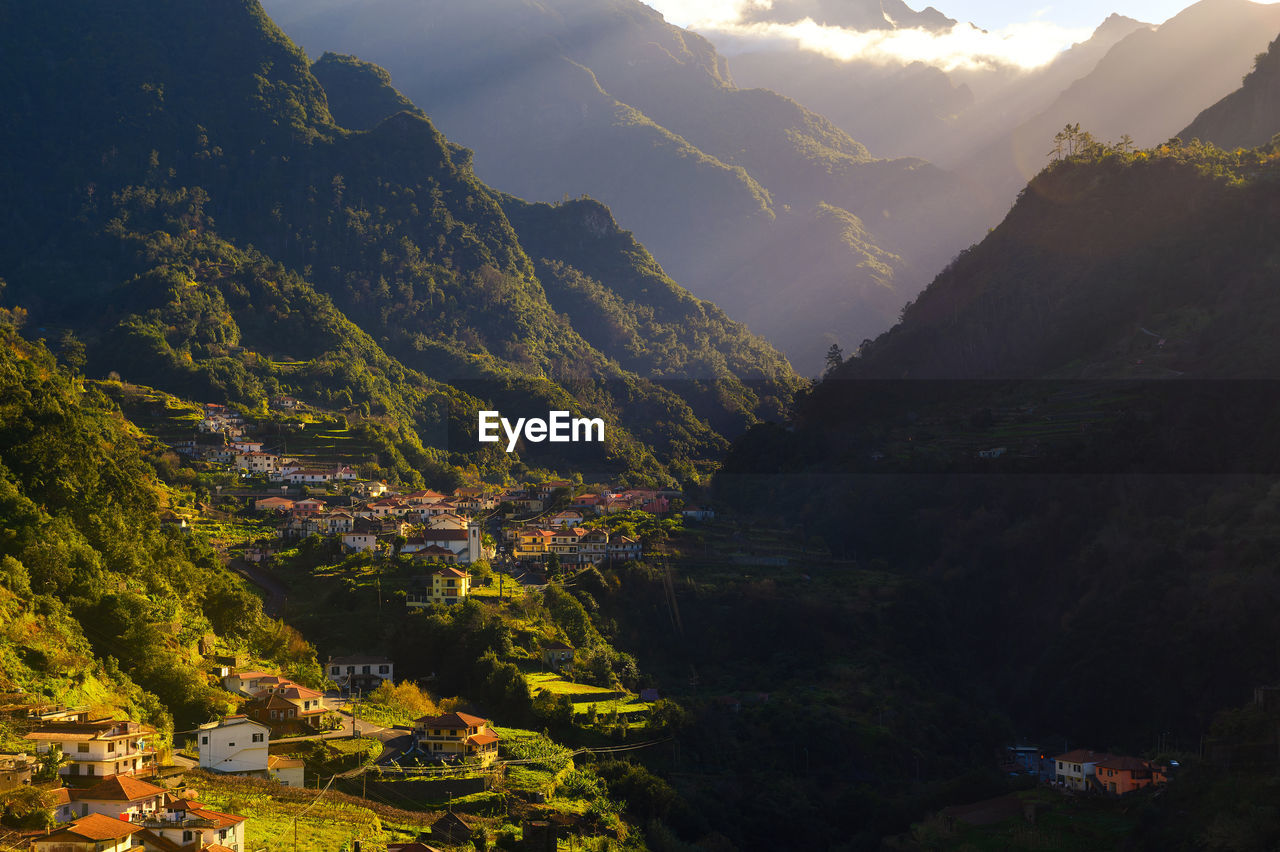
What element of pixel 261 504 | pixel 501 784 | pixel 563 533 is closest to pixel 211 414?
pixel 261 504

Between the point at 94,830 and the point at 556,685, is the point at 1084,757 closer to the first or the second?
the point at 556,685

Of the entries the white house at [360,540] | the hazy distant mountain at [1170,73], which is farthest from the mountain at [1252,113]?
the white house at [360,540]

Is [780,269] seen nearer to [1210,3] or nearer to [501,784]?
[1210,3]

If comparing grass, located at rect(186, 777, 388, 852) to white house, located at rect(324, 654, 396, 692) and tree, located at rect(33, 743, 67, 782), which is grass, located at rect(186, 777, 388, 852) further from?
white house, located at rect(324, 654, 396, 692)

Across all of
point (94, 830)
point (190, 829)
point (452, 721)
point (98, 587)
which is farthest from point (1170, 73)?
point (94, 830)

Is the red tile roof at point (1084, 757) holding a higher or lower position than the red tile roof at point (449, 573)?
lower

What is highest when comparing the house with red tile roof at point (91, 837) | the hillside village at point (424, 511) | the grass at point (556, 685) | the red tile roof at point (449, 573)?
the hillside village at point (424, 511)

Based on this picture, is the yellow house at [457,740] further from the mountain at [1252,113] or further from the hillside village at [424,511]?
the mountain at [1252,113]
